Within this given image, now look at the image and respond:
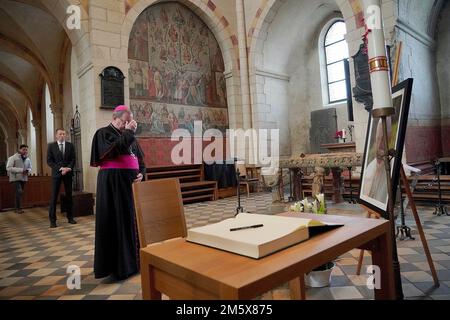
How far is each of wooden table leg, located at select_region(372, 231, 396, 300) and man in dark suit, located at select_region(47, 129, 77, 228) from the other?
19.0 feet

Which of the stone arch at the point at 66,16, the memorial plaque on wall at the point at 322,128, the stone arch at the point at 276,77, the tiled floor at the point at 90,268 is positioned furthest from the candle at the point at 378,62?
the memorial plaque on wall at the point at 322,128

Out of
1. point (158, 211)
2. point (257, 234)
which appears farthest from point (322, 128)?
point (257, 234)

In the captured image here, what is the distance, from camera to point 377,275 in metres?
1.31

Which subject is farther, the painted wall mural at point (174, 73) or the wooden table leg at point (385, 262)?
the painted wall mural at point (174, 73)

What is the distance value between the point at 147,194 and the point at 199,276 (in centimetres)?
101

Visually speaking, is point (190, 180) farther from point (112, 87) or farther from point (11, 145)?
point (11, 145)

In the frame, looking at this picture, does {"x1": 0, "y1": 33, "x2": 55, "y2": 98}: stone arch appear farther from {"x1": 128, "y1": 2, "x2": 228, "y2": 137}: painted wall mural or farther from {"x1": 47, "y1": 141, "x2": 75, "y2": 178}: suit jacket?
{"x1": 47, "y1": 141, "x2": 75, "y2": 178}: suit jacket

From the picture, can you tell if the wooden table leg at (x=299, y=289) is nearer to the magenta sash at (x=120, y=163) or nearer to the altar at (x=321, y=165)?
the magenta sash at (x=120, y=163)

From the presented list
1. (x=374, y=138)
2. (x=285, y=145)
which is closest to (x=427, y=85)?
(x=285, y=145)

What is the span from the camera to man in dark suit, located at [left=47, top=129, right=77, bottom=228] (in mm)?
5796

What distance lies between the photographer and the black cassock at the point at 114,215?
291cm

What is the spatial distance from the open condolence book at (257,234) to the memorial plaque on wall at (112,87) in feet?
21.5

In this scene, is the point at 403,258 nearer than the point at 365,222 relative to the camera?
No
